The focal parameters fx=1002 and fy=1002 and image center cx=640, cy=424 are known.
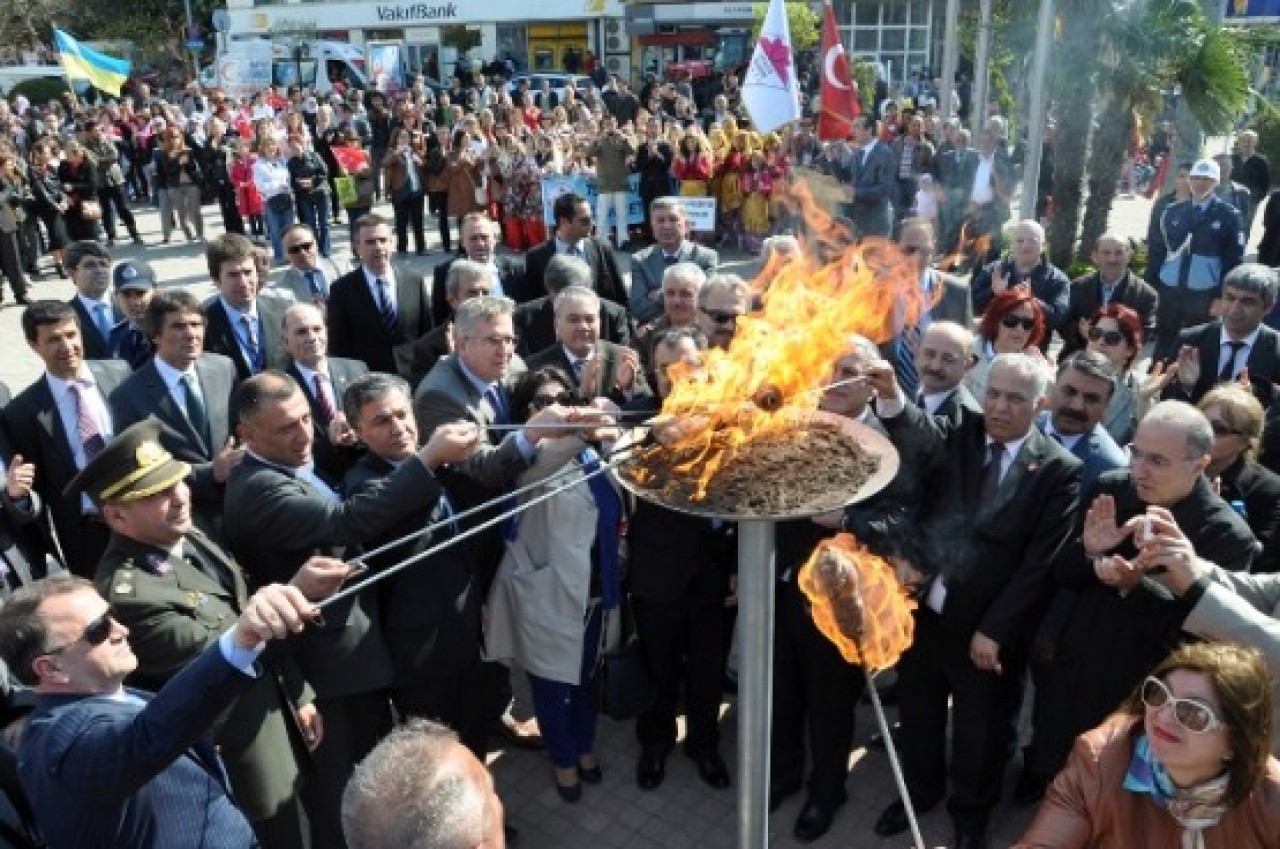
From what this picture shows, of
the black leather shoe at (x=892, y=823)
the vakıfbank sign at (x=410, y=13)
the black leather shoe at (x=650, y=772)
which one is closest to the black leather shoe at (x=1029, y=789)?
the black leather shoe at (x=892, y=823)

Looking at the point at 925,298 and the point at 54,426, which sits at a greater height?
the point at 925,298

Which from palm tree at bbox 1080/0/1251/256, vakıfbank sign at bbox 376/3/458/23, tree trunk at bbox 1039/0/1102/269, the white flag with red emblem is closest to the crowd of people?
the white flag with red emblem

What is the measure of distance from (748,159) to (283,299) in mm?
11236

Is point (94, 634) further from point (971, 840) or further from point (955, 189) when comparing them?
point (955, 189)

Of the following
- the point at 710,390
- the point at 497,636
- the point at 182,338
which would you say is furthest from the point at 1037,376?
the point at 182,338

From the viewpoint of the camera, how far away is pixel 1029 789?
515 cm

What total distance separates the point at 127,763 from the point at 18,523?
3.28 metres

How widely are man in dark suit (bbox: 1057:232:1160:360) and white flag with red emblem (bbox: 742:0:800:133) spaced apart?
441 cm

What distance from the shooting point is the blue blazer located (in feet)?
8.89

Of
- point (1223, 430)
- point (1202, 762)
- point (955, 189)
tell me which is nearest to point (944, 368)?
point (1223, 430)

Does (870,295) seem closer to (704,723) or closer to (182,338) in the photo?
(704,723)

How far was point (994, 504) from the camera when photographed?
4.37 m

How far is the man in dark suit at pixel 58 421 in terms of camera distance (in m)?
5.55

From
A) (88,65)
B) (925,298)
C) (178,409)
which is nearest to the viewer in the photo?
(178,409)
